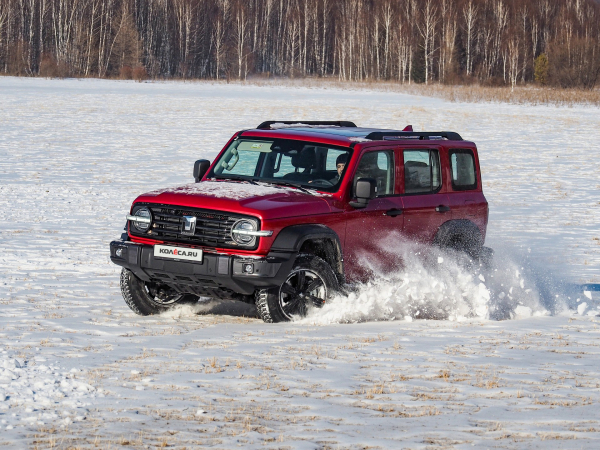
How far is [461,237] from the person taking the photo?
9789 millimetres

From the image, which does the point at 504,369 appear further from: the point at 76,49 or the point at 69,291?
the point at 76,49

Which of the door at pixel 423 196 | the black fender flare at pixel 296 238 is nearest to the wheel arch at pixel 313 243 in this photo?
the black fender flare at pixel 296 238

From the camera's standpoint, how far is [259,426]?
5.26 metres

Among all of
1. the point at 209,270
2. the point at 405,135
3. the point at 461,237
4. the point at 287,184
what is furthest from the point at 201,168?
the point at 461,237

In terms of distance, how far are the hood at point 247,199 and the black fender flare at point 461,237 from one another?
1.59 meters

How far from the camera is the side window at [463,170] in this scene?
9.91m

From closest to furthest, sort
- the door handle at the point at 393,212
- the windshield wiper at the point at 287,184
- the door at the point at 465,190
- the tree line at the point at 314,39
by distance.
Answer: the windshield wiper at the point at 287,184
the door handle at the point at 393,212
the door at the point at 465,190
the tree line at the point at 314,39


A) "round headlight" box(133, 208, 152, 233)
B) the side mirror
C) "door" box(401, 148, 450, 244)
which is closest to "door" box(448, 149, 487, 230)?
"door" box(401, 148, 450, 244)

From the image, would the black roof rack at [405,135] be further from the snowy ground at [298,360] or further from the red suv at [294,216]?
the snowy ground at [298,360]

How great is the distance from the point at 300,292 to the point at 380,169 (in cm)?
151

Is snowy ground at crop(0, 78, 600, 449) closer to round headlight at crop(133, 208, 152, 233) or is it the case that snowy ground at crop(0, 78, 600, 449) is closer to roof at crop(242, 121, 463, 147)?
round headlight at crop(133, 208, 152, 233)

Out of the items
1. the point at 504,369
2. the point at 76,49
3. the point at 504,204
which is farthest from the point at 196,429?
the point at 76,49

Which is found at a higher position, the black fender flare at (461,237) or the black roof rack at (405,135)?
the black roof rack at (405,135)

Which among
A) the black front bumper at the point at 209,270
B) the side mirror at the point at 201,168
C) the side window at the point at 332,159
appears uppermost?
the side window at the point at 332,159
